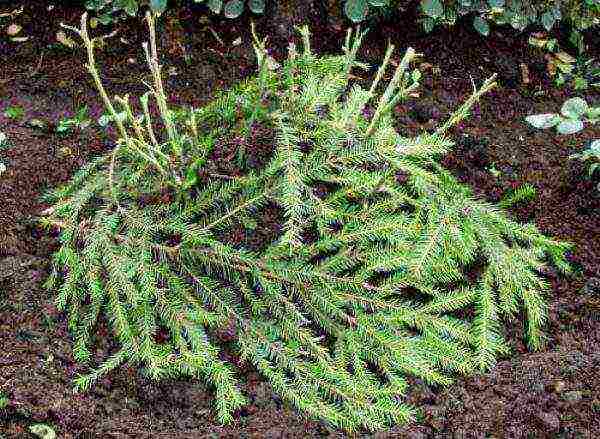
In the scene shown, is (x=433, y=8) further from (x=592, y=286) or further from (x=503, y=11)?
(x=592, y=286)

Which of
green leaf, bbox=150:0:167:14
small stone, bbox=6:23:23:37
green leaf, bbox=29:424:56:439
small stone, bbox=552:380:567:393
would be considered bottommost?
green leaf, bbox=29:424:56:439

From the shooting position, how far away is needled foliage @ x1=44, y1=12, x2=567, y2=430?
1899mm

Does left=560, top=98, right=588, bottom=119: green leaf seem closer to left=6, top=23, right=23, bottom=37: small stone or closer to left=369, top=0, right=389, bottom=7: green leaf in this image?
left=369, top=0, right=389, bottom=7: green leaf

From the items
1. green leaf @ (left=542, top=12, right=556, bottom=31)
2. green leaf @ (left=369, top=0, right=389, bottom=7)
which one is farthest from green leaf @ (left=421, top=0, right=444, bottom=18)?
green leaf @ (left=542, top=12, right=556, bottom=31)

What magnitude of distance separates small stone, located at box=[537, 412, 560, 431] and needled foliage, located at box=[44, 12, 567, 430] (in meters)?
0.19

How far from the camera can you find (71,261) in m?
2.01

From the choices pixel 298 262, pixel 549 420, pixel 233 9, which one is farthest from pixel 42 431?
pixel 233 9

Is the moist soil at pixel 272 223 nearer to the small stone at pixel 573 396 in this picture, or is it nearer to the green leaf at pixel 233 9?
the small stone at pixel 573 396

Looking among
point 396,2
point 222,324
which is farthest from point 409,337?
point 396,2

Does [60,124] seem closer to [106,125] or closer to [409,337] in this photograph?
[106,125]

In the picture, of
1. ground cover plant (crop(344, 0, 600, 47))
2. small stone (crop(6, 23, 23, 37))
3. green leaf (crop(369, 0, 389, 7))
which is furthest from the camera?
small stone (crop(6, 23, 23, 37))

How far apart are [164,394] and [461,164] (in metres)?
1.35

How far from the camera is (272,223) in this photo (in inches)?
84.4

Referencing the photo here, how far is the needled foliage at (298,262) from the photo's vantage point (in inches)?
74.8
